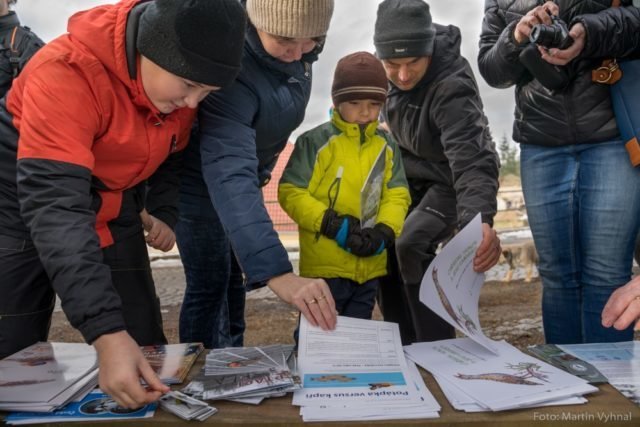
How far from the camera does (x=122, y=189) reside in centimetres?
169

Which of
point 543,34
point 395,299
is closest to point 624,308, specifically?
point 543,34

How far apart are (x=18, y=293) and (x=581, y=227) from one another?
5.71ft

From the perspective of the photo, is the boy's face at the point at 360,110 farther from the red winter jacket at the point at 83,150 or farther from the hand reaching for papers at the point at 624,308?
the hand reaching for papers at the point at 624,308

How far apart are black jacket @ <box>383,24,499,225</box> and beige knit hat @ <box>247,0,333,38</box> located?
782 millimetres

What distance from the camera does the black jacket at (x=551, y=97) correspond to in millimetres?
1948

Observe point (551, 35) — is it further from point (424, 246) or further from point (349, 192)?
point (424, 246)

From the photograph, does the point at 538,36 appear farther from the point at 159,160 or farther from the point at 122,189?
the point at 122,189

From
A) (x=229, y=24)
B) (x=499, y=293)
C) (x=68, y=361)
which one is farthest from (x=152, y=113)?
(x=499, y=293)

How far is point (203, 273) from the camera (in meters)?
2.26

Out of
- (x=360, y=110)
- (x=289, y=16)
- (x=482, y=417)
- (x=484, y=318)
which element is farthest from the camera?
(x=484, y=318)

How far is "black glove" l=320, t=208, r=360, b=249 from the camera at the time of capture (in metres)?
2.29

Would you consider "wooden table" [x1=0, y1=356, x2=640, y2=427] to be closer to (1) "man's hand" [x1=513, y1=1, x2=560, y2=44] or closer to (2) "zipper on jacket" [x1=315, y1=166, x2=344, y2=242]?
(1) "man's hand" [x1=513, y1=1, x2=560, y2=44]

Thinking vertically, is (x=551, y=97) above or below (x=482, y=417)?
above

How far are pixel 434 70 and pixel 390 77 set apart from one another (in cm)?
19
